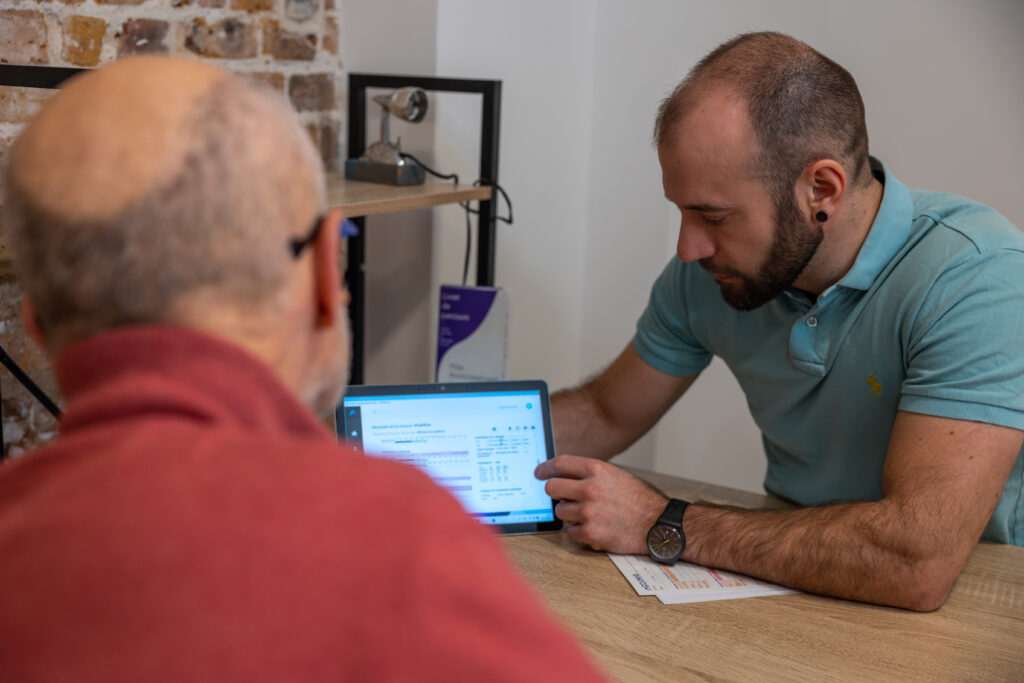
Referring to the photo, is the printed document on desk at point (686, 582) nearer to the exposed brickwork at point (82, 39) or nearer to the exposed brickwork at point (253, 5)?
the exposed brickwork at point (82, 39)

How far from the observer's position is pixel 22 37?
156cm

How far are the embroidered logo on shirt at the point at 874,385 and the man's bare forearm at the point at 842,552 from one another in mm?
213

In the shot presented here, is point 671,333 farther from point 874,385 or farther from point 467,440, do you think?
point 467,440

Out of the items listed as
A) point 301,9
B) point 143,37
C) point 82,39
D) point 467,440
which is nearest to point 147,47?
point 143,37

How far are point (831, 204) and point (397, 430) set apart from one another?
0.68 metres

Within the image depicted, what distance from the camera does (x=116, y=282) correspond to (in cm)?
53

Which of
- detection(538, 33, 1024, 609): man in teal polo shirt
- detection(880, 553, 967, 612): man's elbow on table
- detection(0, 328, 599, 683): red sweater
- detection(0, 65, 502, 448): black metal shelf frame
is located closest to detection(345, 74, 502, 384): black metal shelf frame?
detection(0, 65, 502, 448): black metal shelf frame

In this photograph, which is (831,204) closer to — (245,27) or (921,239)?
(921,239)

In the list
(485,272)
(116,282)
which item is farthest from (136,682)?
(485,272)

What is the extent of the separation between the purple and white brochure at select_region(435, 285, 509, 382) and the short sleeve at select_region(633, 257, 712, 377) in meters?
0.26

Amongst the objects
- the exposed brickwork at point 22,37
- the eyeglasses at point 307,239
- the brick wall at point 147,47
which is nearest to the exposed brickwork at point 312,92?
the brick wall at point 147,47

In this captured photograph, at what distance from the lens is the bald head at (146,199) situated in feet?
1.71

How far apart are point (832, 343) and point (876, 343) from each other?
7cm

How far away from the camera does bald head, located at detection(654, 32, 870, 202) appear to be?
4.53 feet
